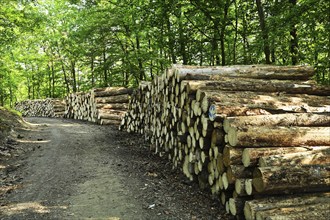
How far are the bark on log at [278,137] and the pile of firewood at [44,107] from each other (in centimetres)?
2368

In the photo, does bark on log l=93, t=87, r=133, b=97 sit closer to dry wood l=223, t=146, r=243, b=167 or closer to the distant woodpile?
the distant woodpile

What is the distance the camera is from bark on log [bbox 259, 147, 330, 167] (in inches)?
150

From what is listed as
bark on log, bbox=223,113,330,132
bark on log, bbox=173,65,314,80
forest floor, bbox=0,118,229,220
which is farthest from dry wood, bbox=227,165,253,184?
bark on log, bbox=173,65,314,80

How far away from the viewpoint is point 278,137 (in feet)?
13.8

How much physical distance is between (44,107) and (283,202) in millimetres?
28949

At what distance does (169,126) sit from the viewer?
24.5ft

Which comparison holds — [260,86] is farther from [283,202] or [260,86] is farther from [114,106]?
[114,106]

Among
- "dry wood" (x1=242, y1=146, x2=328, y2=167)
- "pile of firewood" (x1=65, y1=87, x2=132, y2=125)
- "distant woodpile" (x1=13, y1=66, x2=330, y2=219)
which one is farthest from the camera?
"pile of firewood" (x1=65, y1=87, x2=132, y2=125)

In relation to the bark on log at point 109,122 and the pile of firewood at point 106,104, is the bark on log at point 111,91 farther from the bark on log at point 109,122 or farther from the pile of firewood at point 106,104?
the bark on log at point 109,122

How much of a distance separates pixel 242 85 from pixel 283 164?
259cm

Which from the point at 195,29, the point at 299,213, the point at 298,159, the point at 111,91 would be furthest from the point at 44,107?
the point at 299,213

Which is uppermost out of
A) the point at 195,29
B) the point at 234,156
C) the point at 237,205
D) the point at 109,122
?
→ the point at 195,29

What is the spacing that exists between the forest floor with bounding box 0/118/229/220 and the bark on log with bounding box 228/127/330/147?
4.10 ft

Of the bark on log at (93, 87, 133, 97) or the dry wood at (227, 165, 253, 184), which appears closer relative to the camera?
the dry wood at (227, 165, 253, 184)
